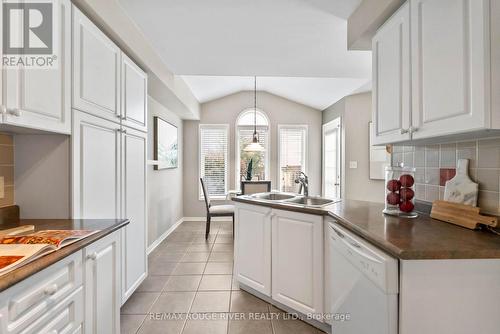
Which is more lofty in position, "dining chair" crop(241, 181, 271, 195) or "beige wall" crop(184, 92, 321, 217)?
"beige wall" crop(184, 92, 321, 217)

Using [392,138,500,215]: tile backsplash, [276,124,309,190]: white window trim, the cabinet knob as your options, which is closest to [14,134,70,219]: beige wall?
the cabinet knob

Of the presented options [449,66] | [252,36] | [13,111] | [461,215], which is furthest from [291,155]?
[13,111]

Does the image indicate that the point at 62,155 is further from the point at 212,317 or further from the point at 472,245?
the point at 472,245

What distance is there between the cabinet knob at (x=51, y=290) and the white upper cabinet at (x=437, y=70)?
180 centimetres

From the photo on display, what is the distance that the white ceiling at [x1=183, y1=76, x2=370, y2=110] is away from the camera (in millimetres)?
4172

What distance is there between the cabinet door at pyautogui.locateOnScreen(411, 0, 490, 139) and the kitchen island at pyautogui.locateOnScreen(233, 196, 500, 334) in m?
0.51

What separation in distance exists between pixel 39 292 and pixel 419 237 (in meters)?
1.55

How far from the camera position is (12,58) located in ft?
3.77

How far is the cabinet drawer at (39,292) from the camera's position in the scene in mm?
804

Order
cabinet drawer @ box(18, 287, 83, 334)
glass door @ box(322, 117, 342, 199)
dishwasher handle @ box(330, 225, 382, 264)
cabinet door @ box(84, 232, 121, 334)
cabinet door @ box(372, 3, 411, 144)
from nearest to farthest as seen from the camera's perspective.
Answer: cabinet drawer @ box(18, 287, 83, 334) < dishwasher handle @ box(330, 225, 382, 264) < cabinet door @ box(84, 232, 121, 334) < cabinet door @ box(372, 3, 411, 144) < glass door @ box(322, 117, 342, 199)

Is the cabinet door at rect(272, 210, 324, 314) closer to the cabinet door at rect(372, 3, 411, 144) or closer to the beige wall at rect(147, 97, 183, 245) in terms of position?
the cabinet door at rect(372, 3, 411, 144)

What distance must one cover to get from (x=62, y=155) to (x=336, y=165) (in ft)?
14.9

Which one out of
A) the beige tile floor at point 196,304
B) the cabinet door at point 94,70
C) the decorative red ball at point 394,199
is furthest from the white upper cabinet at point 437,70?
the cabinet door at point 94,70

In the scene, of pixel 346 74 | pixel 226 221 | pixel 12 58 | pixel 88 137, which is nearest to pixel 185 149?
pixel 226 221
